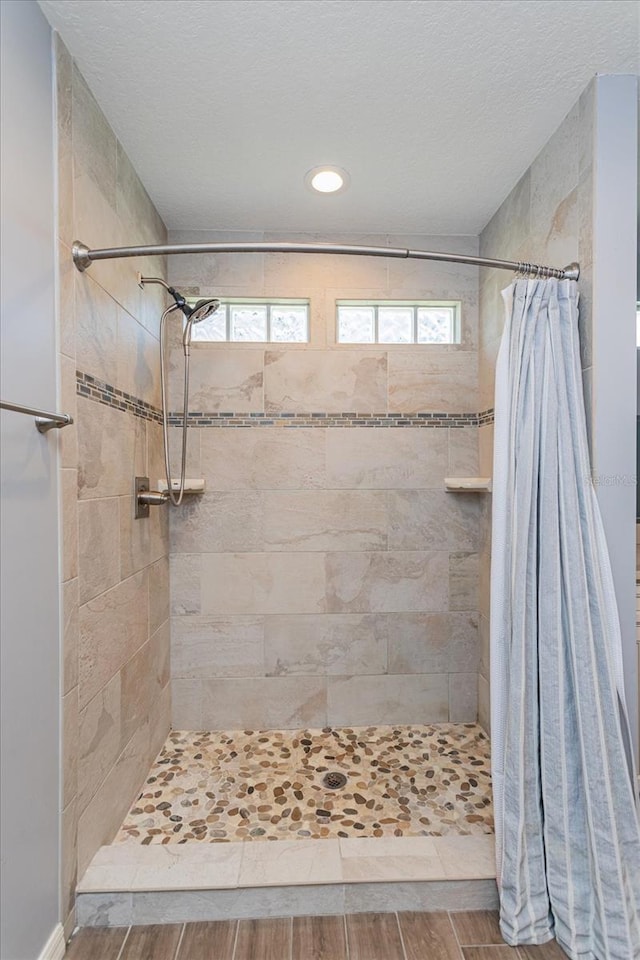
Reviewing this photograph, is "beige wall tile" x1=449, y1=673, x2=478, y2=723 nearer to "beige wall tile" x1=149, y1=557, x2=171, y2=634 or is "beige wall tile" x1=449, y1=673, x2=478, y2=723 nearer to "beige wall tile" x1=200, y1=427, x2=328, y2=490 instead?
"beige wall tile" x1=200, y1=427, x2=328, y2=490

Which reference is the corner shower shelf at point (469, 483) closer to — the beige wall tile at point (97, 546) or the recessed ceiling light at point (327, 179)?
the recessed ceiling light at point (327, 179)

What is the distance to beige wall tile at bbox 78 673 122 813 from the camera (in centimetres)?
143

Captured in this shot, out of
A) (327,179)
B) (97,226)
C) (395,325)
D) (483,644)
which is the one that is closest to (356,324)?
(395,325)

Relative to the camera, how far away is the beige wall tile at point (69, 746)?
51.6 inches

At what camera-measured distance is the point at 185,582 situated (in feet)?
7.66

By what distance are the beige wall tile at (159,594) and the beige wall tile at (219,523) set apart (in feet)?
0.47

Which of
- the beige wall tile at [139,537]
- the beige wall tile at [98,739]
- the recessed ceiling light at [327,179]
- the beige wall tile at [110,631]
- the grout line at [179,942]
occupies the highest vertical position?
the recessed ceiling light at [327,179]

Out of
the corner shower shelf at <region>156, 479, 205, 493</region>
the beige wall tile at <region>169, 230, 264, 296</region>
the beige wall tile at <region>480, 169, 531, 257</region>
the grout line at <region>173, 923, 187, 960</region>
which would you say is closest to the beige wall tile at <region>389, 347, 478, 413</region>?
the beige wall tile at <region>480, 169, 531, 257</region>

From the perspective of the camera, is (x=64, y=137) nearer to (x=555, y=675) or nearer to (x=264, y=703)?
(x=555, y=675)

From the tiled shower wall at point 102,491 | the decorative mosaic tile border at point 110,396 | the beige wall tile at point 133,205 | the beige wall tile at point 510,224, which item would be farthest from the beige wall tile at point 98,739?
the beige wall tile at point 510,224

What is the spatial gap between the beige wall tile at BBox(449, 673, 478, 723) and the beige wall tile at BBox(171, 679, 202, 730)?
1241mm

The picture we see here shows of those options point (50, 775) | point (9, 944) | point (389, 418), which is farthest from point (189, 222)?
point (9, 944)

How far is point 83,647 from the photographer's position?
56.6 inches

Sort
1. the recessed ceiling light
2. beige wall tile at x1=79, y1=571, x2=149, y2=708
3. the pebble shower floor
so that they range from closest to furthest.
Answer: beige wall tile at x1=79, y1=571, x2=149, y2=708, the pebble shower floor, the recessed ceiling light
